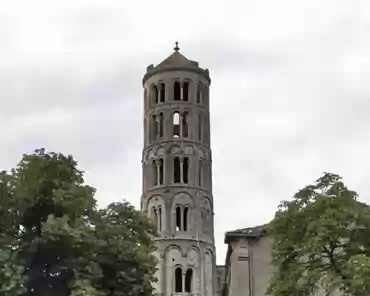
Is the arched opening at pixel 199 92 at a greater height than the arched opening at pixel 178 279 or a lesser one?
greater

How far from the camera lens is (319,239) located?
77.9 ft

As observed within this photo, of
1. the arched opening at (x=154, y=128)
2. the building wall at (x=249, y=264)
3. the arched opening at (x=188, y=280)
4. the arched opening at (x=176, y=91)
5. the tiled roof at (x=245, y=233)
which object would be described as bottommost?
the building wall at (x=249, y=264)

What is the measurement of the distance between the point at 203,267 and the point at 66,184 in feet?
131

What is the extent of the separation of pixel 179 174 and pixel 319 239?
155 feet

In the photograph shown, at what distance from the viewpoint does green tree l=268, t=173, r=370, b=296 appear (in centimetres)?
2388

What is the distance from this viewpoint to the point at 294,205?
25469 mm

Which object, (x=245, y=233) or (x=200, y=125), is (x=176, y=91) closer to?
(x=200, y=125)

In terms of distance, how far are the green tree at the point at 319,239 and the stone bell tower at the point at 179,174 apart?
40399 mm

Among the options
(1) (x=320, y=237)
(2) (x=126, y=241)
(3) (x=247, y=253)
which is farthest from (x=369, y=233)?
(3) (x=247, y=253)

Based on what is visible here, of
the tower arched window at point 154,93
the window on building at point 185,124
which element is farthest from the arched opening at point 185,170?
the tower arched window at point 154,93

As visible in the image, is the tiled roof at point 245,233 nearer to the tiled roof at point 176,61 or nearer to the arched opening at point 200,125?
the arched opening at point 200,125

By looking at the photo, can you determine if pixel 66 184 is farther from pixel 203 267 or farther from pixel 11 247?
pixel 203 267

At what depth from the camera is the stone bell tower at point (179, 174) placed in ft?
220

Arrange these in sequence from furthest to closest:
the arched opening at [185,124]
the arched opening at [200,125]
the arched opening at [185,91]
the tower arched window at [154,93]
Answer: the tower arched window at [154,93]
the arched opening at [185,91]
the arched opening at [200,125]
the arched opening at [185,124]
